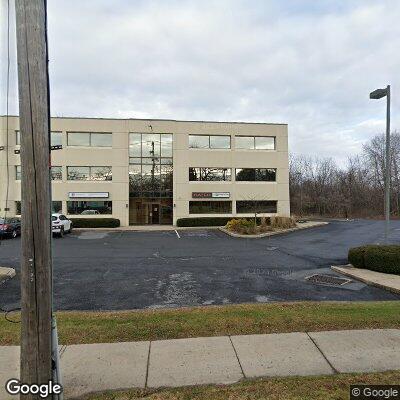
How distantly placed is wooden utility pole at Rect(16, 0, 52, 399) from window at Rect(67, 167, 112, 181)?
31.1 metres

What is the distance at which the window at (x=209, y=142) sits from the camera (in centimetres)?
3453

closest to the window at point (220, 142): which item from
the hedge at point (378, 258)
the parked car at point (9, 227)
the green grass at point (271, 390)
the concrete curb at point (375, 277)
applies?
the parked car at point (9, 227)

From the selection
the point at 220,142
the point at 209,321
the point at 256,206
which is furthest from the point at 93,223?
the point at 209,321

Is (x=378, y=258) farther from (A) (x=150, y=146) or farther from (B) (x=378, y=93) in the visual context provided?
(A) (x=150, y=146)

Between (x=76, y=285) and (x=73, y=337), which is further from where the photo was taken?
(x=76, y=285)

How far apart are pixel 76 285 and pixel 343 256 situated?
11.1 meters

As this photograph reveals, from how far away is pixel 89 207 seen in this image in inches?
1297

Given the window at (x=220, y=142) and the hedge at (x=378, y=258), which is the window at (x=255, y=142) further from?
the hedge at (x=378, y=258)

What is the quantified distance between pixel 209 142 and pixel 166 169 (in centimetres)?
506

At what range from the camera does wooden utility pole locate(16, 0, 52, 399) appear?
9.95 ft

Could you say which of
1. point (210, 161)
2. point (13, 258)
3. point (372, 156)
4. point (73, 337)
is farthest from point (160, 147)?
point (372, 156)

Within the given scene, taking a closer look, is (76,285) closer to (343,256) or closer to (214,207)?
(343,256)

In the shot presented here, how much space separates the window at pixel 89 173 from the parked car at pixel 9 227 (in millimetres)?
9528

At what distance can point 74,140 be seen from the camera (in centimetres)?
3306
